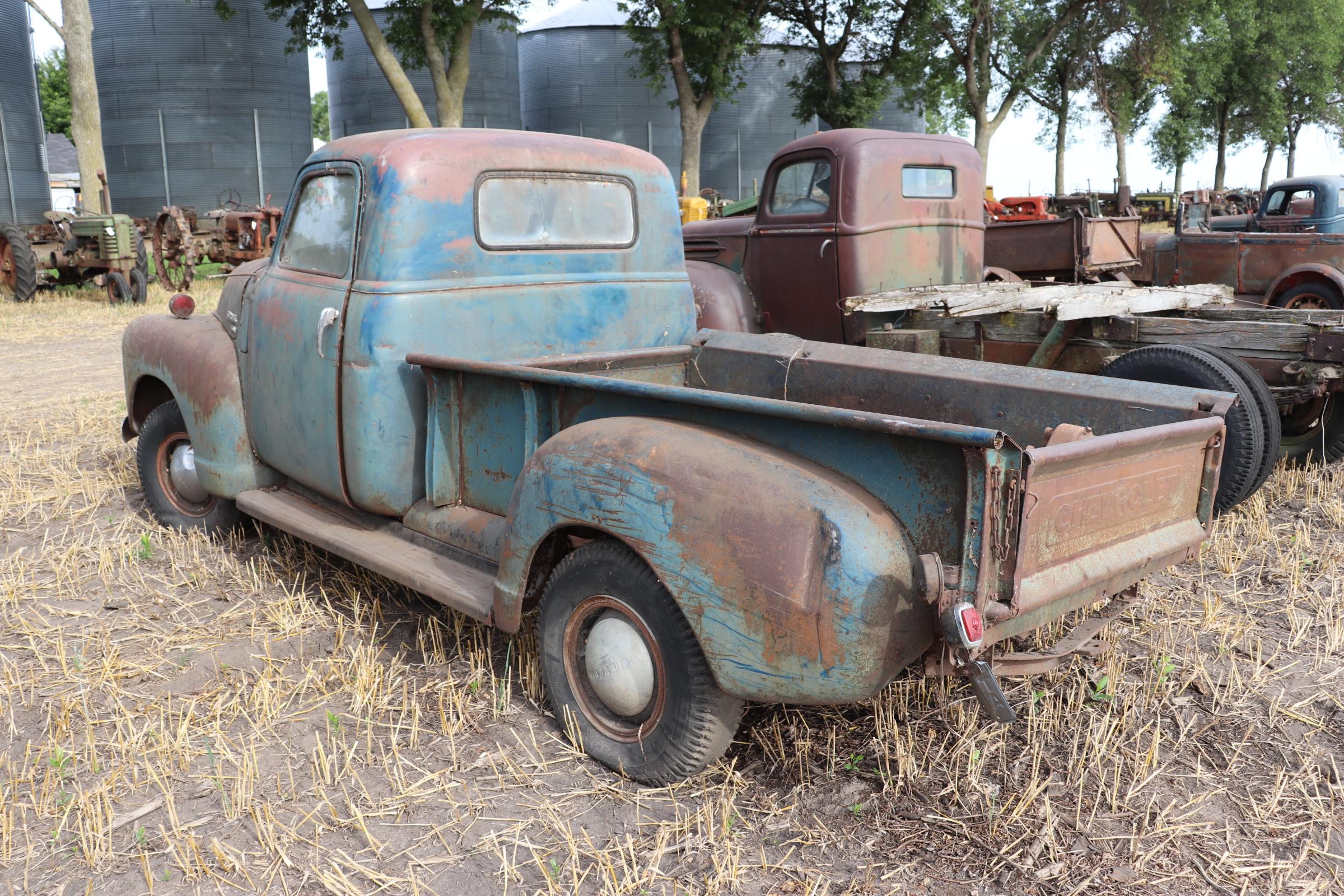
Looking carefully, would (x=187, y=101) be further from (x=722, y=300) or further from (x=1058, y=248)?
(x=1058, y=248)

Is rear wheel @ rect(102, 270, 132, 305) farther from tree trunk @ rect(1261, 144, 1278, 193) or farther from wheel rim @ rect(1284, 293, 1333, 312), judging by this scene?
tree trunk @ rect(1261, 144, 1278, 193)

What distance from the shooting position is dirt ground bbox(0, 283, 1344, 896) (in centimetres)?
247

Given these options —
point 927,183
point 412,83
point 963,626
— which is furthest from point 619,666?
point 412,83

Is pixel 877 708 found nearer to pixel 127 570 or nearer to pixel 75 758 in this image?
pixel 75 758

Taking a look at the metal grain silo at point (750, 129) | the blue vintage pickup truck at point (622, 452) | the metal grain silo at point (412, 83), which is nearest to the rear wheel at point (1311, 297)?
the blue vintage pickup truck at point (622, 452)

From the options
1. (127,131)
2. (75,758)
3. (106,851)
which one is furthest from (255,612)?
(127,131)

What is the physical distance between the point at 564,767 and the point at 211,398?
2423 millimetres

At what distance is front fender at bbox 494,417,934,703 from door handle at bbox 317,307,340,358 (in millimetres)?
1443

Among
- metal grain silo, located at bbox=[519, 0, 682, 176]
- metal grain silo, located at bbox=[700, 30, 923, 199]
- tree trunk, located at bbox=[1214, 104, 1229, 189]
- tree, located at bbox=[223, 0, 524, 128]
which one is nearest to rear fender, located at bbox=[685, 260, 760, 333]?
tree, located at bbox=[223, 0, 524, 128]

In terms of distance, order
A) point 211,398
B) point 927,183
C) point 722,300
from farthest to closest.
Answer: point 927,183 < point 722,300 < point 211,398

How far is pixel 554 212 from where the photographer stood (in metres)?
3.97

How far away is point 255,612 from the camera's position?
4.00 m

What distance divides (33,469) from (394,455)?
3.65 metres

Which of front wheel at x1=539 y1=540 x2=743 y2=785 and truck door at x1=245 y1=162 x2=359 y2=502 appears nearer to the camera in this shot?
front wheel at x1=539 y1=540 x2=743 y2=785
